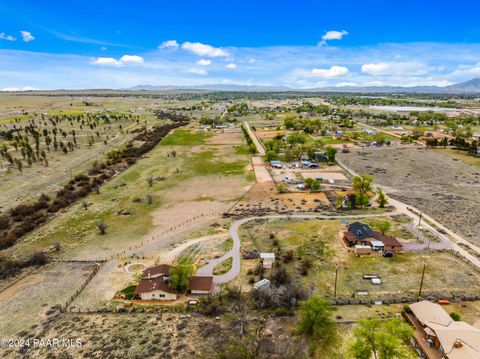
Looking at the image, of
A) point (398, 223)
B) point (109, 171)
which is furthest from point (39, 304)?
point (109, 171)

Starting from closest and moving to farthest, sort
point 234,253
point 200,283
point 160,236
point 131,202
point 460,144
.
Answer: point 200,283 < point 234,253 < point 160,236 < point 131,202 < point 460,144

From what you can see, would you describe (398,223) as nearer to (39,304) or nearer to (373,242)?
(373,242)

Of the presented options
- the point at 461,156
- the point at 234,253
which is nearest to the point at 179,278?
the point at 234,253

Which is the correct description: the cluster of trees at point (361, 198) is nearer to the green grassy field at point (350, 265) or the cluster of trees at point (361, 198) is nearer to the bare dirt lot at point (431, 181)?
the bare dirt lot at point (431, 181)

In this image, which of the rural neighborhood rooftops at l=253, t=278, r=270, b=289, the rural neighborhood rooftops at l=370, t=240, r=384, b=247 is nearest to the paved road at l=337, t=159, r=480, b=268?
the rural neighborhood rooftops at l=370, t=240, r=384, b=247

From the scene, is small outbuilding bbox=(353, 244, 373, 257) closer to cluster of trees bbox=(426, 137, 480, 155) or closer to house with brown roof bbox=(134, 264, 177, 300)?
house with brown roof bbox=(134, 264, 177, 300)

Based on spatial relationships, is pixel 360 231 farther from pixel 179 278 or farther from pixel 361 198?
pixel 179 278
